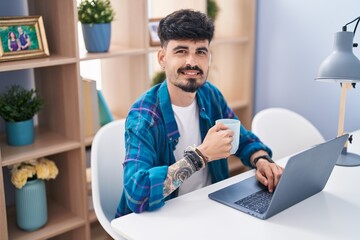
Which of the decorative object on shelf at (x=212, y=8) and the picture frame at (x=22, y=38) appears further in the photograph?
the decorative object on shelf at (x=212, y=8)

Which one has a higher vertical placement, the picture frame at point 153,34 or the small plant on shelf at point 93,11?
the small plant on shelf at point 93,11

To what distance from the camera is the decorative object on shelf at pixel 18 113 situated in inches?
83.0

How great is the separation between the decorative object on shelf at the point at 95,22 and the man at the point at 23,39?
30cm

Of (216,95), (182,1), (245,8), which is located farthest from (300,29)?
(216,95)

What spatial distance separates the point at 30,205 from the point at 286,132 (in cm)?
123

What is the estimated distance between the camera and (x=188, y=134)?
184 centimetres

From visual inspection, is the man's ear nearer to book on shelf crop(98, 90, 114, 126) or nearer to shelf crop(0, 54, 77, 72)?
shelf crop(0, 54, 77, 72)

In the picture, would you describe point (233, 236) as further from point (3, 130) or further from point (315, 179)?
point (3, 130)

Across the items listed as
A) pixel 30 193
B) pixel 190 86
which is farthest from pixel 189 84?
pixel 30 193

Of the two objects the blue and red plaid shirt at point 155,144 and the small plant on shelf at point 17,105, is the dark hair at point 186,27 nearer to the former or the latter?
the blue and red plaid shirt at point 155,144

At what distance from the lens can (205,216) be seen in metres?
1.44

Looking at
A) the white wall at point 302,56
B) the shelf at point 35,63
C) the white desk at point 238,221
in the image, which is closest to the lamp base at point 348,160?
the white desk at point 238,221

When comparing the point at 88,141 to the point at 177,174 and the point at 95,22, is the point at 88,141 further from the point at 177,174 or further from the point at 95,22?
the point at 177,174

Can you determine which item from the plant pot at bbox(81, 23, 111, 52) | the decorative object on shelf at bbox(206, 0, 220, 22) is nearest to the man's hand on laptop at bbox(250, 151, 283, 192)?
the plant pot at bbox(81, 23, 111, 52)
